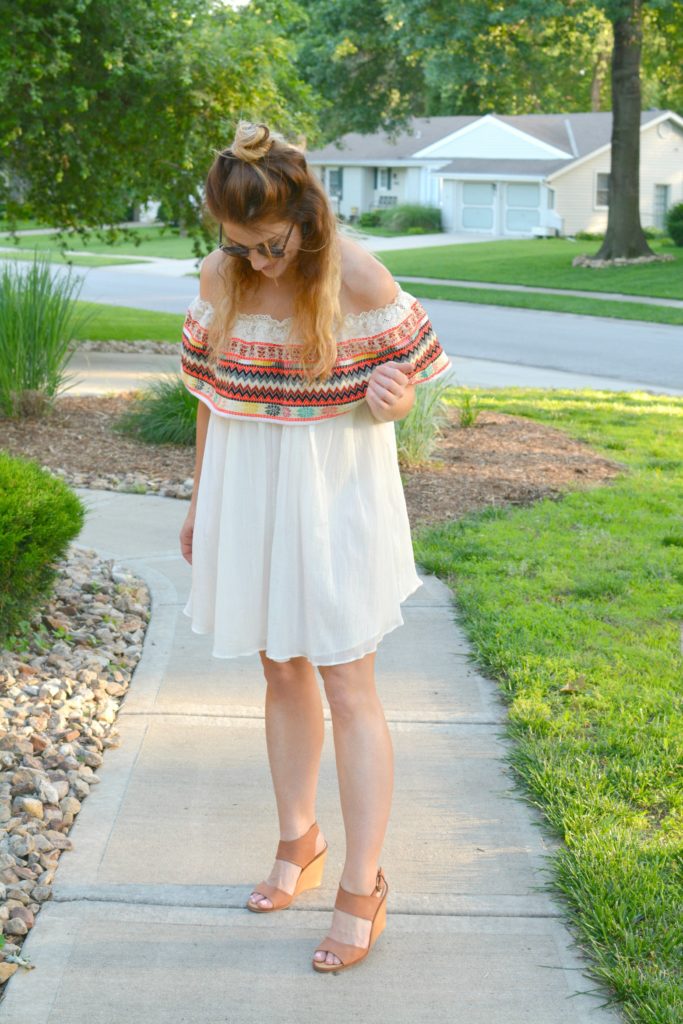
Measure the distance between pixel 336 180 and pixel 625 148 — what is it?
1162 inches

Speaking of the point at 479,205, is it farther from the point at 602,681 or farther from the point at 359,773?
the point at 359,773

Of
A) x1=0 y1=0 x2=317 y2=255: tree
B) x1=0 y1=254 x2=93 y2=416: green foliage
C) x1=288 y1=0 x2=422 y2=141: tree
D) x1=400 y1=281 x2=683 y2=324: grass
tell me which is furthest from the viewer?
x1=288 y1=0 x2=422 y2=141: tree

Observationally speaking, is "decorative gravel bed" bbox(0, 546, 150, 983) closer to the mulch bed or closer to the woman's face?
the woman's face

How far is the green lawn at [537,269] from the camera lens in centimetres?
2448

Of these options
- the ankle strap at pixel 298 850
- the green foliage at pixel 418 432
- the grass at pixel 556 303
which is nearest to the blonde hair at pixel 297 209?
the ankle strap at pixel 298 850

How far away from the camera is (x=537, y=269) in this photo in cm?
2900

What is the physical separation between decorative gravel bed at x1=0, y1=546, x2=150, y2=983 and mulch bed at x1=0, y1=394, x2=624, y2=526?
2.04m

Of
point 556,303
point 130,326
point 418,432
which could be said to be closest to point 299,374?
point 418,432

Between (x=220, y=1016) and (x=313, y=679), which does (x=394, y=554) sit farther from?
(x=220, y=1016)

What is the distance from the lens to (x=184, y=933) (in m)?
2.90

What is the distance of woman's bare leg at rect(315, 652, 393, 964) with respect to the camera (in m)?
2.78

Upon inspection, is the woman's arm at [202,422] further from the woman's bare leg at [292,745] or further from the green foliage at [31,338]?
the green foliage at [31,338]

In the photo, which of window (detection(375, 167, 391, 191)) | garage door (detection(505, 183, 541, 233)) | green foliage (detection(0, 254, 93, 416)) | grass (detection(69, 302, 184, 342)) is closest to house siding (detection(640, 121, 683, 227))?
garage door (detection(505, 183, 541, 233))

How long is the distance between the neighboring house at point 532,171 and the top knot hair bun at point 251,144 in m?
44.9
